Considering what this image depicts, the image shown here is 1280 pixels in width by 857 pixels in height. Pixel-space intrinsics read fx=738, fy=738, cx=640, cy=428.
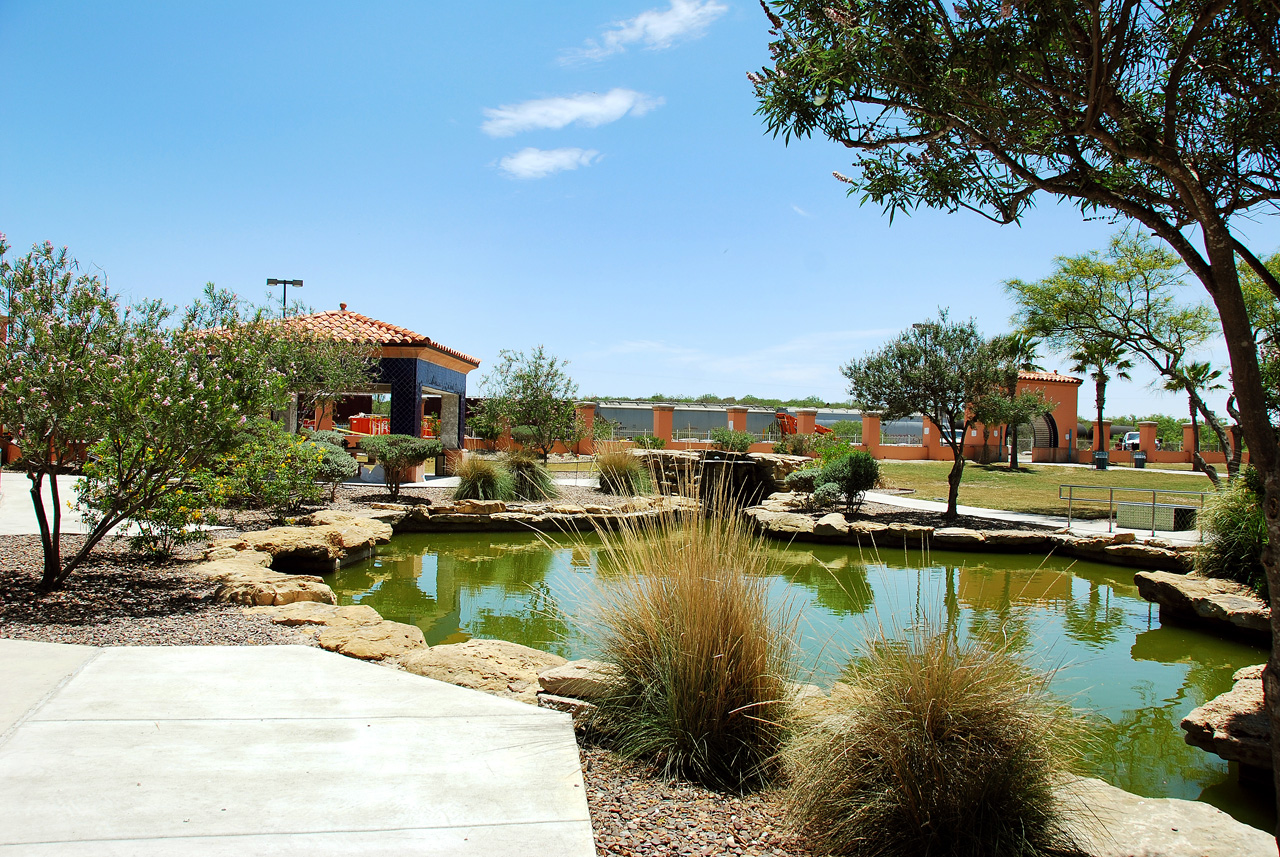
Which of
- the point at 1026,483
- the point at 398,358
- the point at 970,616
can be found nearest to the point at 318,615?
the point at 970,616

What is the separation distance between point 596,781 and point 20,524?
8.36m

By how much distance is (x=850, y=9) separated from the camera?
8.63 feet

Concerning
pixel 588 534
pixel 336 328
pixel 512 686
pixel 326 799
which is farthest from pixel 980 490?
pixel 326 799

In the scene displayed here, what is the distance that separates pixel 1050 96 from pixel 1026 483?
860 inches

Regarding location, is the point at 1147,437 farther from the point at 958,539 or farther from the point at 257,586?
the point at 257,586

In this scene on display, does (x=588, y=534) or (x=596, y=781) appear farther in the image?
(x=588, y=534)

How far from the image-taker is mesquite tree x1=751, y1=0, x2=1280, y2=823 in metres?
2.29

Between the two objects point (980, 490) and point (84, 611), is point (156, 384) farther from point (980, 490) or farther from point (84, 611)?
point (980, 490)

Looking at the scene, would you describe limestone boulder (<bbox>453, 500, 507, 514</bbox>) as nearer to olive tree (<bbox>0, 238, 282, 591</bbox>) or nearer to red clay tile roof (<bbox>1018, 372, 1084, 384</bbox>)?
olive tree (<bbox>0, 238, 282, 591</bbox>)

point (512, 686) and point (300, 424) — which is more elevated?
point (300, 424)

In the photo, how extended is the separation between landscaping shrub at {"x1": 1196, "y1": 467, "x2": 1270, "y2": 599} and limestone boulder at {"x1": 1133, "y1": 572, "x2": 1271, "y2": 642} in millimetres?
246

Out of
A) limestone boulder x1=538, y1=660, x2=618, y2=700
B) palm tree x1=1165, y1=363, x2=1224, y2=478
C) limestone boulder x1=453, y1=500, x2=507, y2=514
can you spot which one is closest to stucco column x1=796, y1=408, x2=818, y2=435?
palm tree x1=1165, y1=363, x2=1224, y2=478

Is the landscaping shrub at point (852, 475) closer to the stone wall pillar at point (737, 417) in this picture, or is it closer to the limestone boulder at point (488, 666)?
the limestone boulder at point (488, 666)

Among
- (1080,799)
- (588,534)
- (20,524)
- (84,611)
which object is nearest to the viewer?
(1080,799)
